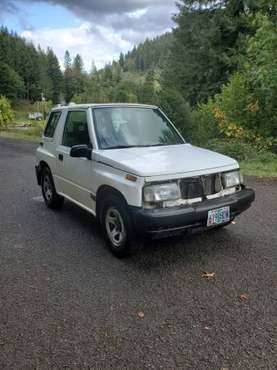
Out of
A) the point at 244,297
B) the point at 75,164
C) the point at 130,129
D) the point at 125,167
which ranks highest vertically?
the point at 130,129

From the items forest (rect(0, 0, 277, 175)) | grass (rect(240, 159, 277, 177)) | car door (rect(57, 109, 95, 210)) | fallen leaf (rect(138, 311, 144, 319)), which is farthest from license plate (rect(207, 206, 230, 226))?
forest (rect(0, 0, 277, 175))

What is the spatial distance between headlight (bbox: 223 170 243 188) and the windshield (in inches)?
43.4

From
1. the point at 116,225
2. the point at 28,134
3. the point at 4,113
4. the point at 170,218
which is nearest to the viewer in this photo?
the point at 170,218

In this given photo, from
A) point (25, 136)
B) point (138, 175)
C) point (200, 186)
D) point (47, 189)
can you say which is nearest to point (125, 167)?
point (138, 175)

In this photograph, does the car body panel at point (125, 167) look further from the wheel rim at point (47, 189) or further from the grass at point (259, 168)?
the grass at point (259, 168)

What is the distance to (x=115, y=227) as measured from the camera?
14.3ft

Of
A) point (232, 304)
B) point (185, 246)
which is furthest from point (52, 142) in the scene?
point (232, 304)

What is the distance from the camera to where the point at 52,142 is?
5941 mm

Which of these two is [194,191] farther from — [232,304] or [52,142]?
[52,142]

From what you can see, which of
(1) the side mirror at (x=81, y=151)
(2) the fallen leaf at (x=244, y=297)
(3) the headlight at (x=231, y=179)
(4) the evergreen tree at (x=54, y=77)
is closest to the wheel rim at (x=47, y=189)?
(1) the side mirror at (x=81, y=151)

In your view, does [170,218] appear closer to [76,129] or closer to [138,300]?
[138,300]

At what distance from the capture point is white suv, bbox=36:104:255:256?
12.6 ft

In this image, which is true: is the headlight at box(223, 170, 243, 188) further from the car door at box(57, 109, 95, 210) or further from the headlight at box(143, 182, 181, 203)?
the car door at box(57, 109, 95, 210)

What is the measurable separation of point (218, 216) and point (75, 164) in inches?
87.2
